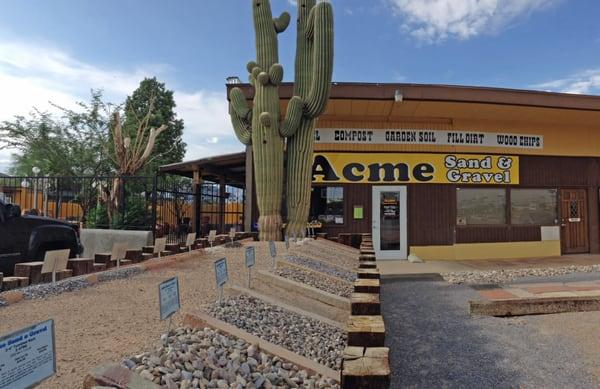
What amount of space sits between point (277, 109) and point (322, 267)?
198 inches

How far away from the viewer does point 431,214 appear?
41.4 feet

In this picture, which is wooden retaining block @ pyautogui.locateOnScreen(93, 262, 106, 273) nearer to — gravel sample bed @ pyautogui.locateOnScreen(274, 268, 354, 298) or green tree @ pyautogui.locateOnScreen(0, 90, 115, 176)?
gravel sample bed @ pyautogui.locateOnScreen(274, 268, 354, 298)

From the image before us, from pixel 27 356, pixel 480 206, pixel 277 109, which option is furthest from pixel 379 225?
pixel 27 356

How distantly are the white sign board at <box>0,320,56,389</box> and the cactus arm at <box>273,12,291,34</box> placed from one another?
30.6 feet

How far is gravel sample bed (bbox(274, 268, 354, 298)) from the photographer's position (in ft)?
14.8

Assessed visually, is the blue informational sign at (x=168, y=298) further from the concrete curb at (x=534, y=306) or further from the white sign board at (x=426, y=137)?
the white sign board at (x=426, y=137)

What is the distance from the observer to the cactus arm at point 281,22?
9.80 metres

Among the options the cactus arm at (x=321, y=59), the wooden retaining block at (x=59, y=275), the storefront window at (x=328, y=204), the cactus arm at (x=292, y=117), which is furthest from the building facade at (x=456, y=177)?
the wooden retaining block at (x=59, y=275)

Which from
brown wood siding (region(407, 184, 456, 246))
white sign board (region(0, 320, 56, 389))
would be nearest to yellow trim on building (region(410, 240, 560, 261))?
brown wood siding (region(407, 184, 456, 246))

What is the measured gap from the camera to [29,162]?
922 inches

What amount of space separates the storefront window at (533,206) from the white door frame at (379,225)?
3.71 metres

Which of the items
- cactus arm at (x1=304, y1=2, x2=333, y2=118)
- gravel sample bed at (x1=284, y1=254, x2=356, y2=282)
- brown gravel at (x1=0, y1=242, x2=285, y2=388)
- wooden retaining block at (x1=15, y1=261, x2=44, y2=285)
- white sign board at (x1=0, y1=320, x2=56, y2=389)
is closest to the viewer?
white sign board at (x1=0, y1=320, x2=56, y2=389)

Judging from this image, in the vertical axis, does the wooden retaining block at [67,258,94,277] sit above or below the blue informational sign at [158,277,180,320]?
below

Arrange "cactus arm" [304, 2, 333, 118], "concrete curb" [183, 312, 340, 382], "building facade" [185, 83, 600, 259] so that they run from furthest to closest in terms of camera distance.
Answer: "building facade" [185, 83, 600, 259]
"cactus arm" [304, 2, 333, 118]
"concrete curb" [183, 312, 340, 382]
